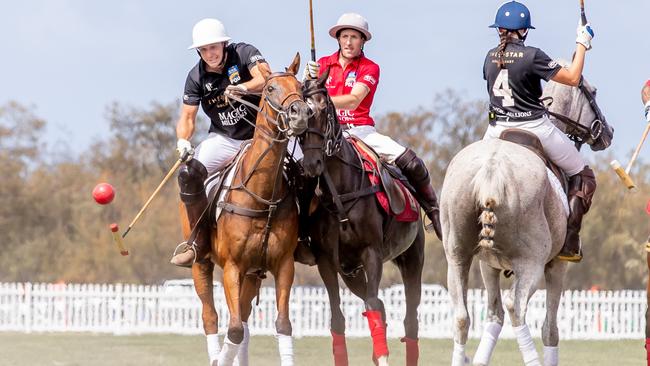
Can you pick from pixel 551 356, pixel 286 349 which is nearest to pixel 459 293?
pixel 551 356

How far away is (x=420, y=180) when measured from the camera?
1196 centimetres

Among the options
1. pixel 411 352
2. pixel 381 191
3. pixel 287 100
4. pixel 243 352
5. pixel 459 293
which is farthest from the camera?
pixel 411 352

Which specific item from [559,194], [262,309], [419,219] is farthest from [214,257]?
[262,309]

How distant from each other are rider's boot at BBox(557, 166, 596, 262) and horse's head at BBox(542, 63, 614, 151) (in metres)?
1.04

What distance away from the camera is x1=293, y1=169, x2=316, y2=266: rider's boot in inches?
424

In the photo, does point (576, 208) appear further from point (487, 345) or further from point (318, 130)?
point (318, 130)

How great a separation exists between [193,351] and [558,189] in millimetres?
13085

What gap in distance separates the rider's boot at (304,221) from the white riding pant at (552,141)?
5.38ft

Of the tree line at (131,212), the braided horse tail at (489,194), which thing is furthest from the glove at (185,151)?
the tree line at (131,212)

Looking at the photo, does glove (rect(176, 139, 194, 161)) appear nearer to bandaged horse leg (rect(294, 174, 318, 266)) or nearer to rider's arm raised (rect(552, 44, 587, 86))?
bandaged horse leg (rect(294, 174, 318, 266))

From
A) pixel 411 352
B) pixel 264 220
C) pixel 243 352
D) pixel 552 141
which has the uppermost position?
pixel 552 141

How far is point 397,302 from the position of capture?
3139 centimetres

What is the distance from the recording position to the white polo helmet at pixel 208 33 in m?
10.9

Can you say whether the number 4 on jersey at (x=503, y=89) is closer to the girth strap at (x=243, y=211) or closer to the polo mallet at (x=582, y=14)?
the polo mallet at (x=582, y=14)
